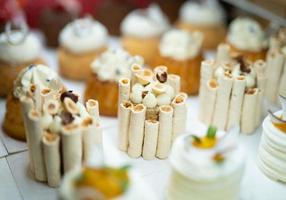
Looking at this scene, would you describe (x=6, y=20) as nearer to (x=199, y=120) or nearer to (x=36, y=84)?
(x=36, y=84)

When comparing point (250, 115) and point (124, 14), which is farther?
point (124, 14)

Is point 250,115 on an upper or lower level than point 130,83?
lower

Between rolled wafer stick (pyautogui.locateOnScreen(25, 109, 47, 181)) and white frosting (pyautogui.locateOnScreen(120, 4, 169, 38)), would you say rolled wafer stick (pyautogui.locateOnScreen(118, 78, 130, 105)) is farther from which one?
white frosting (pyautogui.locateOnScreen(120, 4, 169, 38))

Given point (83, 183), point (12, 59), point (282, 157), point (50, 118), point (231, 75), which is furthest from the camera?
point (12, 59)

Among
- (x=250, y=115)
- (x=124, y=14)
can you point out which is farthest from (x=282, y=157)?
(x=124, y=14)

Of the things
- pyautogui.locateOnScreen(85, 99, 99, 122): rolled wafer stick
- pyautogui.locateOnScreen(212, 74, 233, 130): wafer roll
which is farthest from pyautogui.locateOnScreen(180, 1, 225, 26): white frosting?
pyautogui.locateOnScreen(85, 99, 99, 122): rolled wafer stick

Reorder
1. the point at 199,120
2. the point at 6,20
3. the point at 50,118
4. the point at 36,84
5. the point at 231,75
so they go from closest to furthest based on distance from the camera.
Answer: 1. the point at 50,118
2. the point at 36,84
3. the point at 231,75
4. the point at 199,120
5. the point at 6,20
